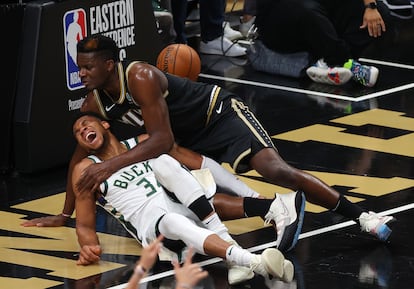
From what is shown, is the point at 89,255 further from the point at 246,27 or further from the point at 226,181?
the point at 246,27

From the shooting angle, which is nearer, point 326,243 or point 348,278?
point 348,278

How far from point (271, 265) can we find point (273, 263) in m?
0.02

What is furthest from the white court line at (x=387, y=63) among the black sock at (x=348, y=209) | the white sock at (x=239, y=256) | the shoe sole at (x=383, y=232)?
the white sock at (x=239, y=256)

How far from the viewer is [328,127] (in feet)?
32.9

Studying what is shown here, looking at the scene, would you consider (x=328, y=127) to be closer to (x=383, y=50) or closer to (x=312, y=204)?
(x=312, y=204)

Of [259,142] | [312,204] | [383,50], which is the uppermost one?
[259,142]

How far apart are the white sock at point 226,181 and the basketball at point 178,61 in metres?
2.07

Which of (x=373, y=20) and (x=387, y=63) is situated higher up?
(x=373, y=20)

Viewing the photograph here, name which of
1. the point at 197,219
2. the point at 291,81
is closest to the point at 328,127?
the point at 291,81

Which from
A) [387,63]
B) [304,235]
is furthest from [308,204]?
[387,63]

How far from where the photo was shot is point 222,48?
12.7 meters

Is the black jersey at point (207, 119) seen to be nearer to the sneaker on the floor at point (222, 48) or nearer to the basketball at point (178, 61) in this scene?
the basketball at point (178, 61)

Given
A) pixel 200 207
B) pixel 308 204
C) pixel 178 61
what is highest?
pixel 200 207

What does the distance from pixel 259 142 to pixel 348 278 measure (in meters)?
1.15
